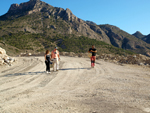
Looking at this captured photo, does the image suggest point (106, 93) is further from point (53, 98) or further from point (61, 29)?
point (61, 29)

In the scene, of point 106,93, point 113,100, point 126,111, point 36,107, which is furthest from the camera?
point 106,93

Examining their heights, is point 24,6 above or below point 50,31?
above

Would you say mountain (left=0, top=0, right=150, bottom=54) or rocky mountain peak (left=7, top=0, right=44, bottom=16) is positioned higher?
rocky mountain peak (left=7, top=0, right=44, bottom=16)

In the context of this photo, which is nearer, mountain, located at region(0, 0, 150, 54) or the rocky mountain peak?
mountain, located at region(0, 0, 150, 54)

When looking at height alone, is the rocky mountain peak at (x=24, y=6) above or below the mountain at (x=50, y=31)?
above

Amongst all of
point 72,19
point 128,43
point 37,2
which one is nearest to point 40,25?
point 72,19

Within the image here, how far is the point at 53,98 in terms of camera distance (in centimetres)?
340

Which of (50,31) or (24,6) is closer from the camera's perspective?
(50,31)

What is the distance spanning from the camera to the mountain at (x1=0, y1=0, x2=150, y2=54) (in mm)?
69519

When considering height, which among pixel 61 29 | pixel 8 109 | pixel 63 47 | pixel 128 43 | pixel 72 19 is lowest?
pixel 8 109

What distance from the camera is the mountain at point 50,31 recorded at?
2737 inches

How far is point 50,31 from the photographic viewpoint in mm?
94125

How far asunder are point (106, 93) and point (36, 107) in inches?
89.7

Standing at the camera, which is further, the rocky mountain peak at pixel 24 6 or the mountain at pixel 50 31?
the rocky mountain peak at pixel 24 6
